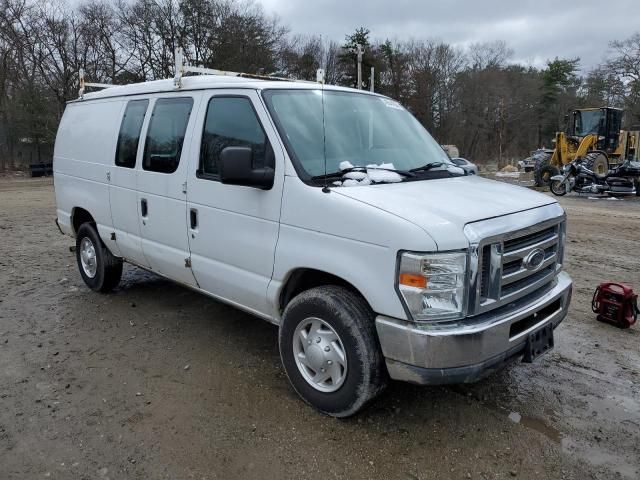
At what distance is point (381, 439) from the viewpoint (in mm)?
3168

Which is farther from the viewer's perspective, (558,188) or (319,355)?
(558,188)

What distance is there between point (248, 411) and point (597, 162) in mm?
18841

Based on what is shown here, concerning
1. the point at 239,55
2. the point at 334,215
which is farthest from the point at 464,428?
the point at 239,55

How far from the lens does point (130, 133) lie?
493cm

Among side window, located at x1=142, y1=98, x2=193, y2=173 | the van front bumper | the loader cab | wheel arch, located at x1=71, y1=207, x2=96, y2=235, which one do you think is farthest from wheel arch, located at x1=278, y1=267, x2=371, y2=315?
the loader cab

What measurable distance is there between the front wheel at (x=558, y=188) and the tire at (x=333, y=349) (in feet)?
53.4

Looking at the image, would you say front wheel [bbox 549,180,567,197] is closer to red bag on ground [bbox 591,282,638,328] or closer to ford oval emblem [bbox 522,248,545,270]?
red bag on ground [bbox 591,282,638,328]

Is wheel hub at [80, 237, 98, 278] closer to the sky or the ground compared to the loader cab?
closer to the ground

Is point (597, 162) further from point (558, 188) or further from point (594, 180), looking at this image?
point (558, 188)

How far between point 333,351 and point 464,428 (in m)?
0.98

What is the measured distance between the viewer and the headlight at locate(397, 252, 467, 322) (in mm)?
2730

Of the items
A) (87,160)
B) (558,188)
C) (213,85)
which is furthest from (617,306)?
(558,188)

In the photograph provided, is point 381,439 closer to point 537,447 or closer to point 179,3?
point 537,447

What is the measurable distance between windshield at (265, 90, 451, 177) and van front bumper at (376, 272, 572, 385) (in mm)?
1226
